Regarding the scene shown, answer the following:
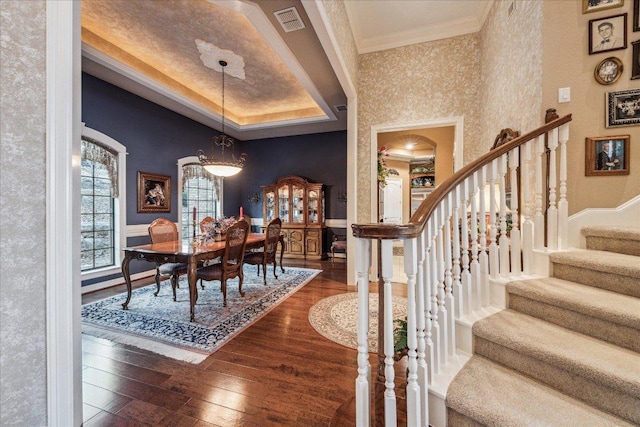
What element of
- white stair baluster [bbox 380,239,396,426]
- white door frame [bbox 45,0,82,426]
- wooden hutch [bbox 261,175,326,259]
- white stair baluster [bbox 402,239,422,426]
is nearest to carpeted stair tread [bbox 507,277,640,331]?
white stair baluster [bbox 402,239,422,426]

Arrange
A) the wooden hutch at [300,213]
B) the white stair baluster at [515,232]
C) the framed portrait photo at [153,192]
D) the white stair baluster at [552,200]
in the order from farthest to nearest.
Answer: the wooden hutch at [300,213], the framed portrait photo at [153,192], the white stair baluster at [552,200], the white stair baluster at [515,232]

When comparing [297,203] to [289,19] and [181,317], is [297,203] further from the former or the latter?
[289,19]

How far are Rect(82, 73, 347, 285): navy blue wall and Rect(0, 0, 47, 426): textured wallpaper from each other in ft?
12.7

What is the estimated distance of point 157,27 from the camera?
3217 mm

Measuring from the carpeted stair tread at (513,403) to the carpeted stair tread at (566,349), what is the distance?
0.13 m

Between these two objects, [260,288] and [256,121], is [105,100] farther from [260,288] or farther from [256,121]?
[260,288]

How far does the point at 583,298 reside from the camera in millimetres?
1439

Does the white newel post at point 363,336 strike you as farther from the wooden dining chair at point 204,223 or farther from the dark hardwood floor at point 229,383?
the wooden dining chair at point 204,223

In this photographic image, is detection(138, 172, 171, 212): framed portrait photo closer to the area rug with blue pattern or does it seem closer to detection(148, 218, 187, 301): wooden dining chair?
detection(148, 218, 187, 301): wooden dining chair

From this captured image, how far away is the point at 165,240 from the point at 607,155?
489 cm

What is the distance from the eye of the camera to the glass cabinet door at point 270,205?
661 cm

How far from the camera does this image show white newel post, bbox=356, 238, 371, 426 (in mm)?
1119

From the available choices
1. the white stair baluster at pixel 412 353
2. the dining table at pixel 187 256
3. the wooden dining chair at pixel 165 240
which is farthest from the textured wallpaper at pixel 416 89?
the white stair baluster at pixel 412 353

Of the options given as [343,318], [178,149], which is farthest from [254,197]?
[343,318]
